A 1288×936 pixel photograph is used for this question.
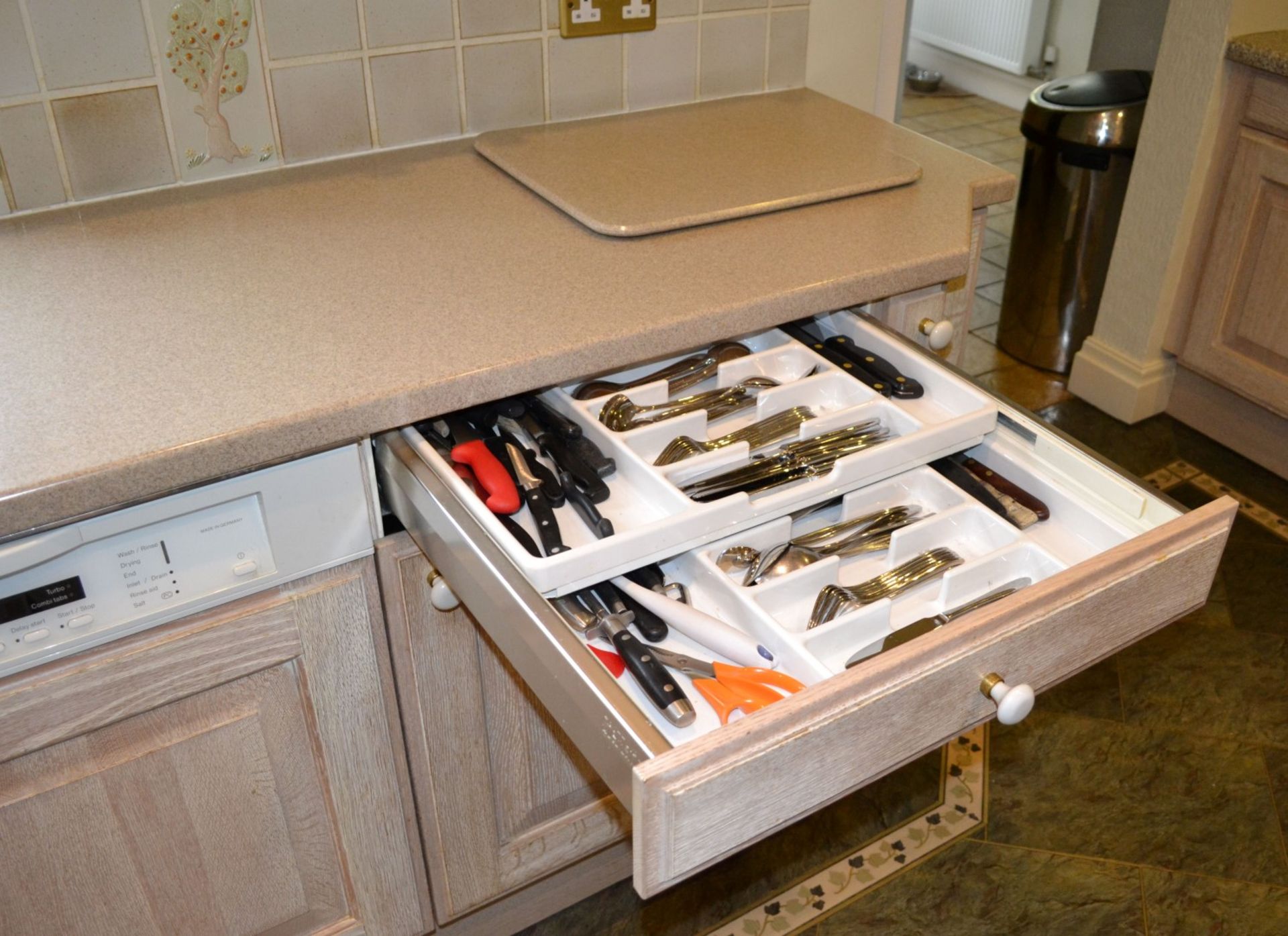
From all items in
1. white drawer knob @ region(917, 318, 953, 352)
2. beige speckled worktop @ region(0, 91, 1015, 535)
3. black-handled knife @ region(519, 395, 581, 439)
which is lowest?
white drawer knob @ region(917, 318, 953, 352)

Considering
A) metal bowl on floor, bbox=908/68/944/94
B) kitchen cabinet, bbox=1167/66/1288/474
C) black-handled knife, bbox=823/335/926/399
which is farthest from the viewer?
metal bowl on floor, bbox=908/68/944/94

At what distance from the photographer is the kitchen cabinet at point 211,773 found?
95cm

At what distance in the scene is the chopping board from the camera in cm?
123

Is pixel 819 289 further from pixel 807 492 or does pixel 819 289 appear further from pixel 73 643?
pixel 73 643

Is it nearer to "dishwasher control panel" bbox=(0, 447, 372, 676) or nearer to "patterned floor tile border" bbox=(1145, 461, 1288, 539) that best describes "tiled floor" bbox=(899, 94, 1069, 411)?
"patterned floor tile border" bbox=(1145, 461, 1288, 539)

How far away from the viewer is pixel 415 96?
1.39 metres

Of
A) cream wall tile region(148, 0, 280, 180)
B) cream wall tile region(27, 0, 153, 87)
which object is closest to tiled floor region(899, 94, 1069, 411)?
cream wall tile region(148, 0, 280, 180)

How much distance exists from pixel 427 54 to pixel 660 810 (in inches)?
40.6

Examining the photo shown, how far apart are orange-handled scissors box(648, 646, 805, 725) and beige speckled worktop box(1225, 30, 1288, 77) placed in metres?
1.82

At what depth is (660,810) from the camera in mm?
672

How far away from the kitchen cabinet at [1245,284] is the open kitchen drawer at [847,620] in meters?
1.45

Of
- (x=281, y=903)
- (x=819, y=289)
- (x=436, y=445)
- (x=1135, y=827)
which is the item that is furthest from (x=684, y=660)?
(x=1135, y=827)

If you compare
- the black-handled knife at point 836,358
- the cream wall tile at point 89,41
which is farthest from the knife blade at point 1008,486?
the cream wall tile at point 89,41

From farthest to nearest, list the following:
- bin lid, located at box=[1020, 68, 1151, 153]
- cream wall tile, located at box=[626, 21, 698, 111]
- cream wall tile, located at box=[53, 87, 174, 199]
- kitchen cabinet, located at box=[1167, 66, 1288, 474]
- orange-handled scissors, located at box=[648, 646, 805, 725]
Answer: bin lid, located at box=[1020, 68, 1151, 153]
kitchen cabinet, located at box=[1167, 66, 1288, 474]
cream wall tile, located at box=[626, 21, 698, 111]
cream wall tile, located at box=[53, 87, 174, 199]
orange-handled scissors, located at box=[648, 646, 805, 725]
